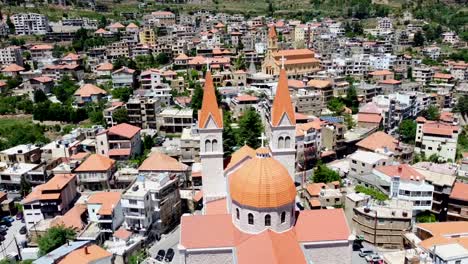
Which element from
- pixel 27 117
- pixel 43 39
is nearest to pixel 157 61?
pixel 27 117

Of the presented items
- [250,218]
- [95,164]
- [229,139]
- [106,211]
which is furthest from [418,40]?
[250,218]

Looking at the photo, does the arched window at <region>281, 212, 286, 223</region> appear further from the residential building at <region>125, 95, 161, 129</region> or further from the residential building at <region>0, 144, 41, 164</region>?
the residential building at <region>125, 95, 161, 129</region>

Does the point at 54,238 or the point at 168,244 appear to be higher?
the point at 54,238

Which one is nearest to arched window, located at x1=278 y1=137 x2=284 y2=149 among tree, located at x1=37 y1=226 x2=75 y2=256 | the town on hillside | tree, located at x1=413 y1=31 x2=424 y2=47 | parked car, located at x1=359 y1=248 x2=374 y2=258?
the town on hillside

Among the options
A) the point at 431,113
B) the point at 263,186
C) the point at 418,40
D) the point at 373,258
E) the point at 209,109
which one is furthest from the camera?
the point at 418,40

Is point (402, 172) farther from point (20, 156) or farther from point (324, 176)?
point (20, 156)

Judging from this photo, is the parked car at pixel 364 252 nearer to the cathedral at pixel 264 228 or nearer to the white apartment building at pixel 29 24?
the cathedral at pixel 264 228
